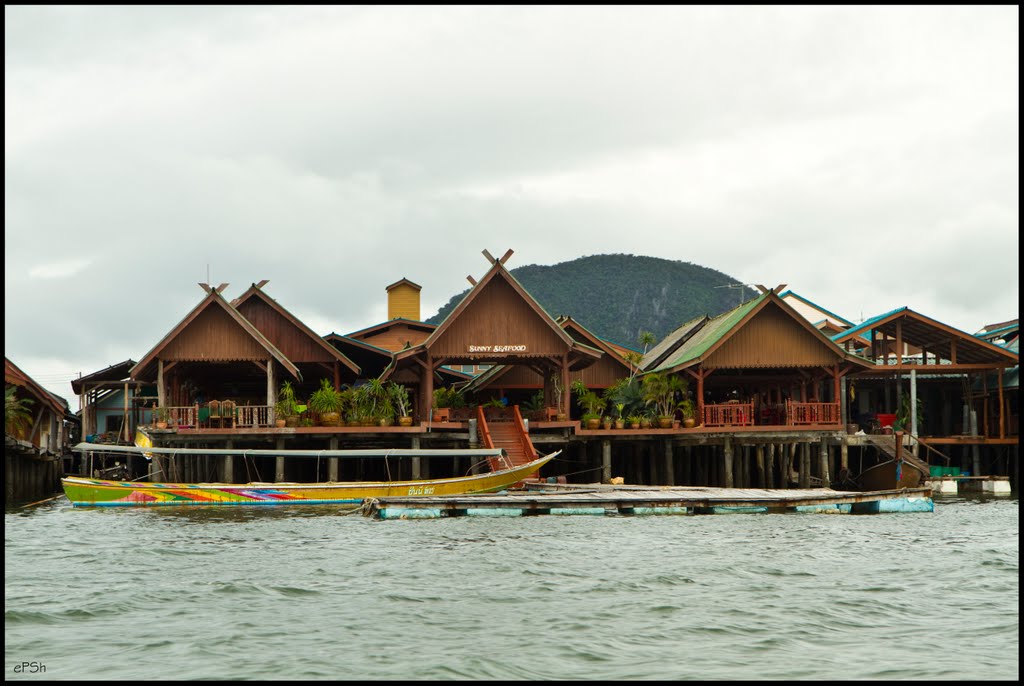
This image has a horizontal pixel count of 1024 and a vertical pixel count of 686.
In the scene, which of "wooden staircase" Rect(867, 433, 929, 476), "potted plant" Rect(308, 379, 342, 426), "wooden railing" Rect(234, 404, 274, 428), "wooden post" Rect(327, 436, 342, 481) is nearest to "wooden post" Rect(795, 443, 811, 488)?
"wooden staircase" Rect(867, 433, 929, 476)

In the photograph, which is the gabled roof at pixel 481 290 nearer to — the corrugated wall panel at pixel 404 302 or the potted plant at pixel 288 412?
the potted plant at pixel 288 412

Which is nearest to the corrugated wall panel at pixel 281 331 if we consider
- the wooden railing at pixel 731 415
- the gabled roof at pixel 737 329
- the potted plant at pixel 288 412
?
the potted plant at pixel 288 412

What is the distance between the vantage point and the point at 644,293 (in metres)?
145

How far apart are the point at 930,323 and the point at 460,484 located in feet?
79.8

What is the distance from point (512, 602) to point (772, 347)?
83.0ft

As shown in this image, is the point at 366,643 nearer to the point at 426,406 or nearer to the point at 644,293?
the point at 426,406

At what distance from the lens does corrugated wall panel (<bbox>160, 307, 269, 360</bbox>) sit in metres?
36.0

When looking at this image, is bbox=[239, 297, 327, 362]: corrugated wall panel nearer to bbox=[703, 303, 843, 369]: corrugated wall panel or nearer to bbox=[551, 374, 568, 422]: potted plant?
bbox=[551, 374, 568, 422]: potted plant

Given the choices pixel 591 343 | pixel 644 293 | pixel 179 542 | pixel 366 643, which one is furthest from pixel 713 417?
pixel 644 293

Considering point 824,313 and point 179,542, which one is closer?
point 179,542

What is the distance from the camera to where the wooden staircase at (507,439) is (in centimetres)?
3322

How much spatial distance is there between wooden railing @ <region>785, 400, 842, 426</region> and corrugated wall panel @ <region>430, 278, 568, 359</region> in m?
8.08

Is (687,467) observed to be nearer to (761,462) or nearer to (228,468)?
(761,462)

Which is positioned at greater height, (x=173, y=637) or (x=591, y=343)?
(x=591, y=343)
